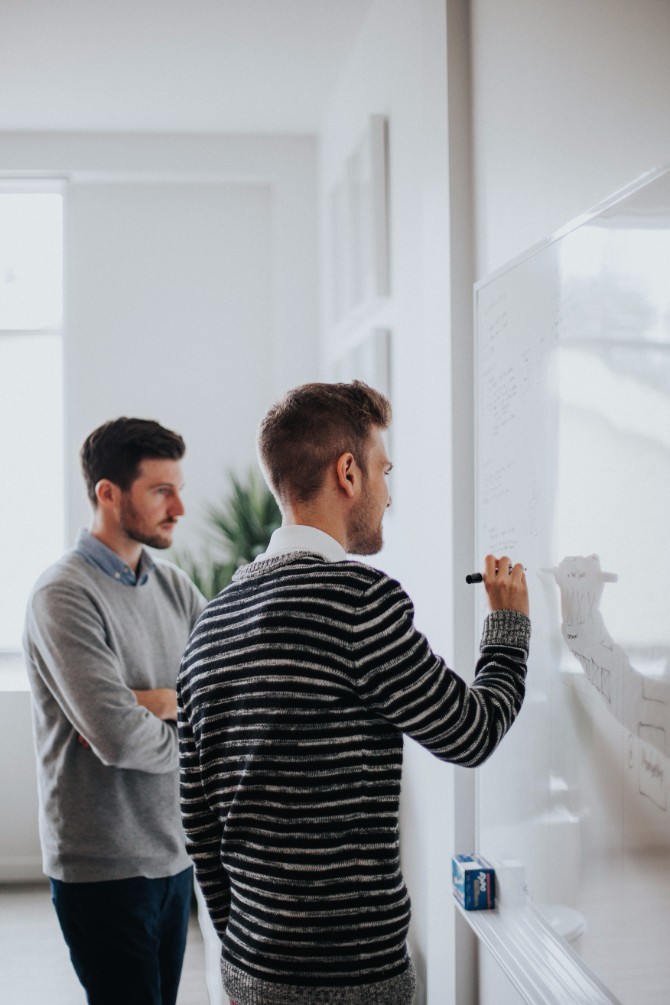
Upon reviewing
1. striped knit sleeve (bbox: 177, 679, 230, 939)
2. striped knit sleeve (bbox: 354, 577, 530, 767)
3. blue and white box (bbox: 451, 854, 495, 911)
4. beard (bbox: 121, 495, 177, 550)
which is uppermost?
beard (bbox: 121, 495, 177, 550)

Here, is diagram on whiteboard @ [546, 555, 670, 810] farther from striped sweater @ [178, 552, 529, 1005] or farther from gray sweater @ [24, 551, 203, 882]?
gray sweater @ [24, 551, 203, 882]

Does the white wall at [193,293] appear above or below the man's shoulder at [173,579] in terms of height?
above

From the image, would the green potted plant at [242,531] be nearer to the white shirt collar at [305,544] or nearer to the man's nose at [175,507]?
the man's nose at [175,507]

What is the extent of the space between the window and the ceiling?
0.52m

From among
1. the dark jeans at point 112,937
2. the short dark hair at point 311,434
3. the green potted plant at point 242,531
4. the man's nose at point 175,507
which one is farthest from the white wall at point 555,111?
the green potted plant at point 242,531

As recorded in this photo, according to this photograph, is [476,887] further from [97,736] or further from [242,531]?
[242,531]

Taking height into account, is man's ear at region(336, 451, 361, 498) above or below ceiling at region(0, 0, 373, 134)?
below

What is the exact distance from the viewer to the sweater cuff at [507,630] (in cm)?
133

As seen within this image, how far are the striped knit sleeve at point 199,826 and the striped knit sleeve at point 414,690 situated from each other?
0.32m

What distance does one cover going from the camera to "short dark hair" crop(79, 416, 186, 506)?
6.82 feet

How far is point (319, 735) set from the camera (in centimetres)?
121

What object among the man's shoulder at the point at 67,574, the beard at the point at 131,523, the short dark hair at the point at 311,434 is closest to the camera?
the short dark hair at the point at 311,434

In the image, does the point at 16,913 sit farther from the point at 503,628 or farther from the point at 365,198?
the point at 503,628

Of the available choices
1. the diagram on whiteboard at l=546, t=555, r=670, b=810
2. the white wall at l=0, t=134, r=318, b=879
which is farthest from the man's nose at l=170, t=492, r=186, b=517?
the white wall at l=0, t=134, r=318, b=879
